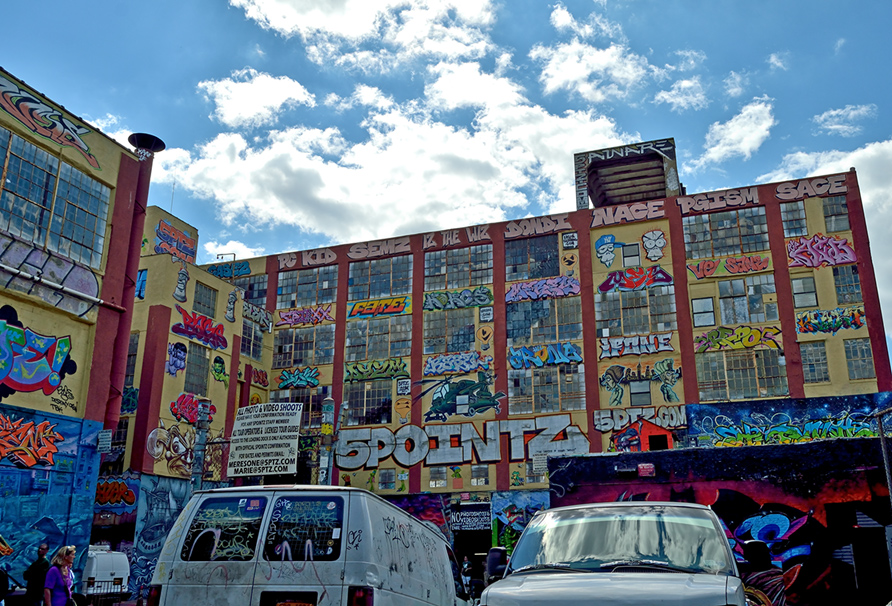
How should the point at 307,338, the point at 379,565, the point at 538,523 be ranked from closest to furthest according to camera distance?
the point at 538,523, the point at 379,565, the point at 307,338

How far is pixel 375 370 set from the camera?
121 feet

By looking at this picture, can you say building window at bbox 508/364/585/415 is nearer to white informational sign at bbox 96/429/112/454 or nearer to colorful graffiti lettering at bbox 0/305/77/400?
white informational sign at bbox 96/429/112/454

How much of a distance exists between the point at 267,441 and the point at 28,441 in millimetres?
8814

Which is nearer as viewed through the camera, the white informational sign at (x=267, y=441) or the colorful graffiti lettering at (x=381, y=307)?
the white informational sign at (x=267, y=441)

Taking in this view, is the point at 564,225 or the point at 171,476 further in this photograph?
the point at 564,225

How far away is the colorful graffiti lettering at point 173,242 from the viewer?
3928cm

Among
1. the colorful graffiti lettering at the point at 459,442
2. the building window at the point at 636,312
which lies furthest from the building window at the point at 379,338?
the building window at the point at 636,312

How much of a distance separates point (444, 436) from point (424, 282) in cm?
779

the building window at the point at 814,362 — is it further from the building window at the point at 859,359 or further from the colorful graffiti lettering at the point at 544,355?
the colorful graffiti lettering at the point at 544,355

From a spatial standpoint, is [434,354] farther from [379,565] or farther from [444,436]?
[379,565]

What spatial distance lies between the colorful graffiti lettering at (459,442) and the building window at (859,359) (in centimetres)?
1098

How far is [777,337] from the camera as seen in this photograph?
31.6 metres

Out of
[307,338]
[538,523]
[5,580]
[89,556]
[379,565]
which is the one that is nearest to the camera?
[538,523]

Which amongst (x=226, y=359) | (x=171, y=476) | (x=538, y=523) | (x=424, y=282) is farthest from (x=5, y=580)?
(x=424, y=282)
